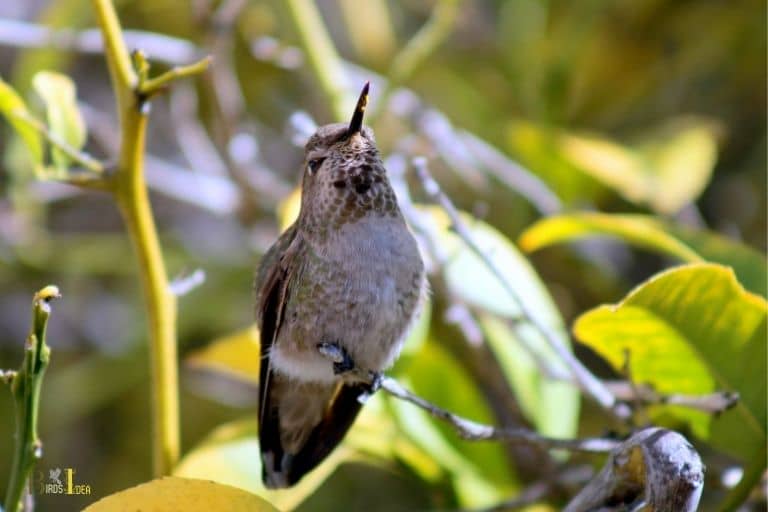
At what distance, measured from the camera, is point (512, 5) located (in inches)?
126

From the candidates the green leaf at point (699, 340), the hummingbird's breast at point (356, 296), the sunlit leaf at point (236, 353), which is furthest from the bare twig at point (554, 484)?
the sunlit leaf at point (236, 353)

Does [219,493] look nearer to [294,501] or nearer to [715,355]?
[294,501]

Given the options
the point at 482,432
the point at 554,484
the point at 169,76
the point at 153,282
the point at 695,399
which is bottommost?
the point at 554,484

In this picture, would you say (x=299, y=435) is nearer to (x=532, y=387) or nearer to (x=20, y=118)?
(x=532, y=387)

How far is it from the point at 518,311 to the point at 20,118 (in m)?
0.99

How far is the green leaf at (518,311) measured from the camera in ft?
6.79

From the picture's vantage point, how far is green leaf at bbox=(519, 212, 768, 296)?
1.75 m

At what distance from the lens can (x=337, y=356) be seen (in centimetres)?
163

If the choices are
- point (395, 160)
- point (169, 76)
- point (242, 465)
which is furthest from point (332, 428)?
point (395, 160)

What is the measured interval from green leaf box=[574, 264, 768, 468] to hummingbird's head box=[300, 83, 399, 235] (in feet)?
1.17

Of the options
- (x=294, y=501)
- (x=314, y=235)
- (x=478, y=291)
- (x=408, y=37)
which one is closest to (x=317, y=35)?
(x=478, y=291)

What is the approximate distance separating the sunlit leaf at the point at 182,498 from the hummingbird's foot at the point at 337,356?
368 mm

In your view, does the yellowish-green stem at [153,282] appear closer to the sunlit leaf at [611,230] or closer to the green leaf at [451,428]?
the green leaf at [451,428]

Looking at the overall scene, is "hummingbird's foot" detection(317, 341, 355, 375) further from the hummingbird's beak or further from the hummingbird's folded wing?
the hummingbird's beak
